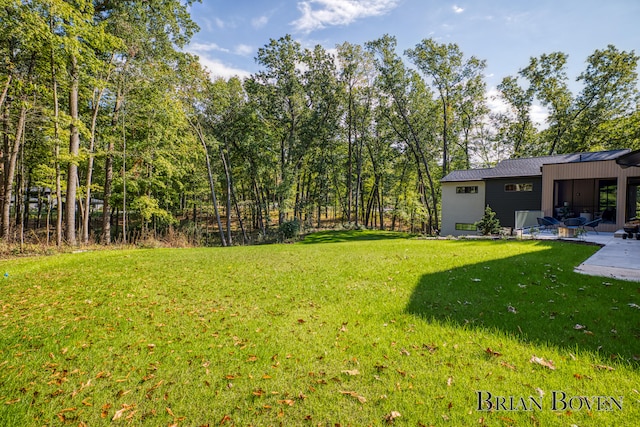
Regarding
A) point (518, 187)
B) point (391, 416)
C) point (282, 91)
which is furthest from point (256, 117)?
point (391, 416)

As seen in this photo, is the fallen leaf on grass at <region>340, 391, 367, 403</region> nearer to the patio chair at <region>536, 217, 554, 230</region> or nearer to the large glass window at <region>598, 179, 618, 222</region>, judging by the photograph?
the patio chair at <region>536, 217, 554, 230</region>

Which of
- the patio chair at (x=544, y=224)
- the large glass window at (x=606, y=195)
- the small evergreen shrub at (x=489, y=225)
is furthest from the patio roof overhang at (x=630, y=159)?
the large glass window at (x=606, y=195)

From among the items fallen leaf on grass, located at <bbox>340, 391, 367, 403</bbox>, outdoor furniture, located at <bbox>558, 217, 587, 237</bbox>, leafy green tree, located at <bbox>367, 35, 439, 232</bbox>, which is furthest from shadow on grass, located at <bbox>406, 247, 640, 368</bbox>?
leafy green tree, located at <bbox>367, 35, 439, 232</bbox>

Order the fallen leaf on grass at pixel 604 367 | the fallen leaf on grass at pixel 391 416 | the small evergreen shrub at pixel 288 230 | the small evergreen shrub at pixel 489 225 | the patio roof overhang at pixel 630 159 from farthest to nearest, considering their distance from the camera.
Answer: the small evergreen shrub at pixel 288 230, the small evergreen shrub at pixel 489 225, the patio roof overhang at pixel 630 159, the fallen leaf on grass at pixel 604 367, the fallen leaf on grass at pixel 391 416

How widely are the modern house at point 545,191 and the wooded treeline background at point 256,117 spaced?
306 centimetres

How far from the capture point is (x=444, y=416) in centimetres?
215

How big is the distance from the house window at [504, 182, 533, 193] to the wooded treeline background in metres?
5.64

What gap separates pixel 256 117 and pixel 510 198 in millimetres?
18888

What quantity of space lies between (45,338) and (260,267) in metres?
4.26

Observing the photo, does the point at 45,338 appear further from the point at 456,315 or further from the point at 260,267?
the point at 456,315

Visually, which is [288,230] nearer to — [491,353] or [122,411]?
[491,353]

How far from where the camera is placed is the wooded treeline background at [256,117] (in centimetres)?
1195

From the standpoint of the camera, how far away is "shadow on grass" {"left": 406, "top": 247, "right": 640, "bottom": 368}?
3.20 m

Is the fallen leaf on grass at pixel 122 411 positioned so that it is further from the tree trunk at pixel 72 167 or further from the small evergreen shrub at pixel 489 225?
the small evergreen shrub at pixel 489 225
